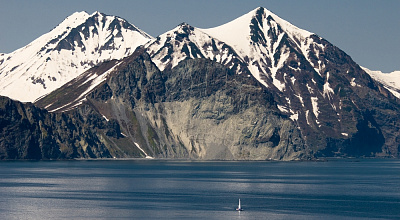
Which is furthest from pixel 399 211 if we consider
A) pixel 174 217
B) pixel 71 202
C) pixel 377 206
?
pixel 71 202

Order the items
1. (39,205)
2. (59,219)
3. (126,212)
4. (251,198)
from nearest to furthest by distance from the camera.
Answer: (59,219), (126,212), (39,205), (251,198)

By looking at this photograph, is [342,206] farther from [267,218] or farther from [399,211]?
[267,218]

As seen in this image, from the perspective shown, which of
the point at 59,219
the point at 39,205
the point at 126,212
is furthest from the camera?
the point at 39,205

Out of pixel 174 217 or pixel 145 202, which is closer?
pixel 174 217

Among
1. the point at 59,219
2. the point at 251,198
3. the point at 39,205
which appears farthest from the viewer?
the point at 251,198

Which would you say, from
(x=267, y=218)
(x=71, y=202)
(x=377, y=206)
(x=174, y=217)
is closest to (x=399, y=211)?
(x=377, y=206)

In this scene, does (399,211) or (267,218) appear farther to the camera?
(399,211)

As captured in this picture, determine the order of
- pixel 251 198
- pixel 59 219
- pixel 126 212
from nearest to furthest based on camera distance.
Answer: pixel 59 219, pixel 126 212, pixel 251 198

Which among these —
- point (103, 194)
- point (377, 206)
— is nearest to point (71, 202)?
point (103, 194)

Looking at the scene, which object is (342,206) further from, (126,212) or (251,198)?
(126,212)
